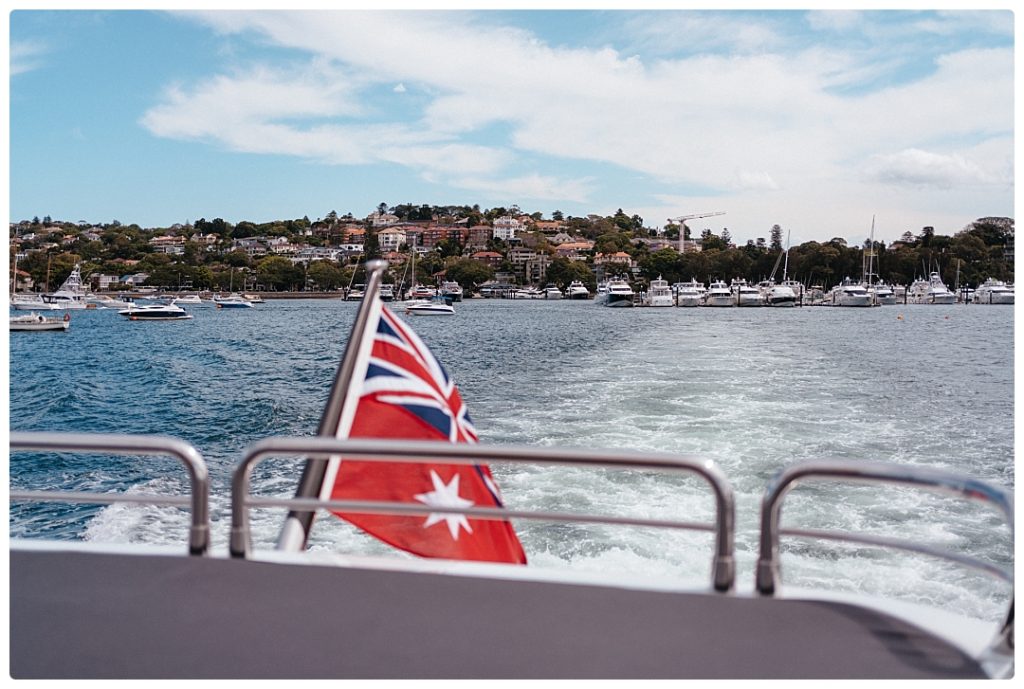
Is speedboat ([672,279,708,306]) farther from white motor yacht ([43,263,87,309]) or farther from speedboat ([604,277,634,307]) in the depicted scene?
white motor yacht ([43,263,87,309])

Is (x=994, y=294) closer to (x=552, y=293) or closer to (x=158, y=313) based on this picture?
(x=552, y=293)

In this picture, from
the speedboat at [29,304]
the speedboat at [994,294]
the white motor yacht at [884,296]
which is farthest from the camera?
the white motor yacht at [884,296]

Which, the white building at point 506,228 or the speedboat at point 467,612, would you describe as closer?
the speedboat at point 467,612

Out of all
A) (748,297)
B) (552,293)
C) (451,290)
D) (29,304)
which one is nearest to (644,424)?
(748,297)

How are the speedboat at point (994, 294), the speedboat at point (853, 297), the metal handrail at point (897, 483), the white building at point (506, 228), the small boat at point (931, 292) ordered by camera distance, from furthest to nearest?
the white building at point (506, 228) → the small boat at point (931, 292) → the speedboat at point (994, 294) → the speedboat at point (853, 297) → the metal handrail at point (897, 483)

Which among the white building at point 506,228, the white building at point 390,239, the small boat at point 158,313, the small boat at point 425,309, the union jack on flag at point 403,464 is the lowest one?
the small boat at point 158,313

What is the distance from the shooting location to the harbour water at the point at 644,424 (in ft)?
23.8

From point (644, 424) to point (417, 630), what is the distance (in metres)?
12.2

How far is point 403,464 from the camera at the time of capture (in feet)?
9.12

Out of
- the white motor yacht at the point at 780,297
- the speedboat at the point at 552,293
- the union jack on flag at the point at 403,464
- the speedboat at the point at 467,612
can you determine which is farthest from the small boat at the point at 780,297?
the speedboat at the point at 467,612

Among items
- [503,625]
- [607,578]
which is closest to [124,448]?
[503,625]

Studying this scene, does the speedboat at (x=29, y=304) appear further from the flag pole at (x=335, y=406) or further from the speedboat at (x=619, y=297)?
the flag pole at (x=335, y=406)

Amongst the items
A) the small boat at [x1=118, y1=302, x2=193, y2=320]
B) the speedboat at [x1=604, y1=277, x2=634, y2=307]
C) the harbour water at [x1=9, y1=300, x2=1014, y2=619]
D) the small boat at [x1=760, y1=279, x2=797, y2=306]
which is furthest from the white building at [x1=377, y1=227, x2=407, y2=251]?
the harbour water at [x1=9, y1=300, x2=1014, y2=619]

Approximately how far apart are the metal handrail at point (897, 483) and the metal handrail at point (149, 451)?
1.42 metres
